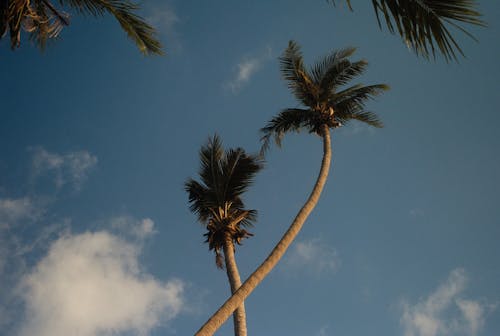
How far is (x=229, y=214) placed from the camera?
1123 centimetres

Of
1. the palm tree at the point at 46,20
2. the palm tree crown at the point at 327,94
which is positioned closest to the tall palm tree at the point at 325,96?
the palm tree crown at the point at 327,94

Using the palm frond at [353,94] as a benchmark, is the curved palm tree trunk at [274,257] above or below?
below

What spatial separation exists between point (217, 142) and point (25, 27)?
692 centimetres

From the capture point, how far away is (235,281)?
1003 cm

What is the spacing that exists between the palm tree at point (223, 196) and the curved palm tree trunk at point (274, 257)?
2.11 meters

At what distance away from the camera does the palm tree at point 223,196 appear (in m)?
10.8

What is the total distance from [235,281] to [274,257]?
2.09 m

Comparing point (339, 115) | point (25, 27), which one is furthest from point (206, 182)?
point (25, 27)

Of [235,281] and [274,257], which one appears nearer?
[274,257]

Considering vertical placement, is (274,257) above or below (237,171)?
below

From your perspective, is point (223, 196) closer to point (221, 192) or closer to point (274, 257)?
point (221, 192)

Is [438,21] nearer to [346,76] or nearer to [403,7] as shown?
[403,7]

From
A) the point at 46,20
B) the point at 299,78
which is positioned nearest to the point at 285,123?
the point at 299,78

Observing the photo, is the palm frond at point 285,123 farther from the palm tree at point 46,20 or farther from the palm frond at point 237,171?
the palm tree at point 46,20
